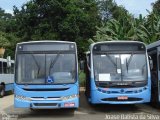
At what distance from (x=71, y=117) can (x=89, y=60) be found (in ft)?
9.48

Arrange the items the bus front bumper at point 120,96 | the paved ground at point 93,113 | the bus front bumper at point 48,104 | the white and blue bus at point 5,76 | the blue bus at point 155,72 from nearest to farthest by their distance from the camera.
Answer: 1. the bus front bumper at point 48,104
2. the paved ground at point 93,113
3. the bus front bumper at point 120,96
4. the blue bus at point 155,72
5. the white and blue bus at point 5,76

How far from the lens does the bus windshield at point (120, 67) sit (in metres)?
15.9

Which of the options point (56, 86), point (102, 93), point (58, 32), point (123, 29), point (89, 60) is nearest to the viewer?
point (56, 86)

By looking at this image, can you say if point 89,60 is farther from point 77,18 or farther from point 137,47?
point 77,18

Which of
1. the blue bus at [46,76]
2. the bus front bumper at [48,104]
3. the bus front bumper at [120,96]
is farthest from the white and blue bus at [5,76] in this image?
the bus front bumper at [48,104]

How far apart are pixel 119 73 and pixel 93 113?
1848mm

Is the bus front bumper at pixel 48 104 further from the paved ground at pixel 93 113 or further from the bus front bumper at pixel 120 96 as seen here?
the bus front bumper at pixel 120 96

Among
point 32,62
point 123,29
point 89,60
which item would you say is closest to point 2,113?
point 32,62

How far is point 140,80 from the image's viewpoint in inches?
620

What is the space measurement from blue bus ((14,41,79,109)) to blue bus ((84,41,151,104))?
51.7 inches

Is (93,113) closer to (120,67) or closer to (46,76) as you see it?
(120,67)

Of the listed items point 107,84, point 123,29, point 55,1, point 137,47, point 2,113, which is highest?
point 55,1

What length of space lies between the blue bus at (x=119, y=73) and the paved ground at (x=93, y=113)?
57 centimetres

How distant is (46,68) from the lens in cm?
1493
